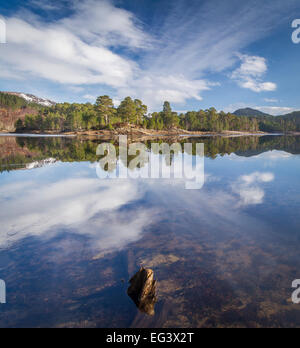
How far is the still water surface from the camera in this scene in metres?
3.76

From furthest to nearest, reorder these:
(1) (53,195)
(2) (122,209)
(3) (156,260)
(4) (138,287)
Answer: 1. (1) (53,195)
2. (2) (122,209)
3. (3) (156,260)
4. (4) (138,287)

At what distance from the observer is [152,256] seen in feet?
17.9

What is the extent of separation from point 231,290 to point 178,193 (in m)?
6.82

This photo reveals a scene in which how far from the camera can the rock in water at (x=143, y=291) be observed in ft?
12.9

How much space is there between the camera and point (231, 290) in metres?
4.28

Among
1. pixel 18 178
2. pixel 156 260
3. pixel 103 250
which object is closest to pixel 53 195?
pixel 18 178

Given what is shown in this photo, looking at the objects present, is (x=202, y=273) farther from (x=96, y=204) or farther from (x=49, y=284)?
(x=96, y=204)
